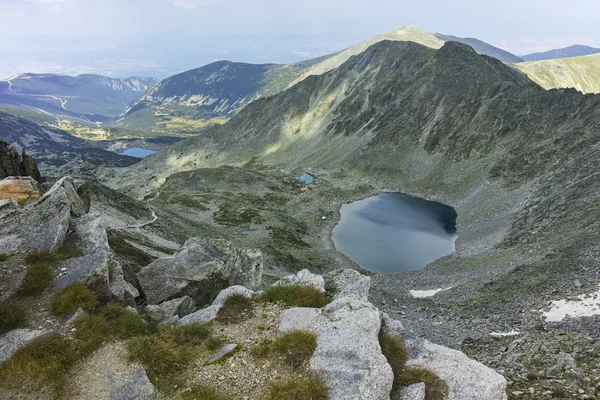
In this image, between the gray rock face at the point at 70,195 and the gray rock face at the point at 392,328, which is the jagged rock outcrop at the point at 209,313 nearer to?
the gray rock face at the point at 392,328

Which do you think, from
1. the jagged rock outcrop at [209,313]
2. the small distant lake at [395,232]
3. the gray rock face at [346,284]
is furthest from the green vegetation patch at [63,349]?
the small distant lake at [395,232]

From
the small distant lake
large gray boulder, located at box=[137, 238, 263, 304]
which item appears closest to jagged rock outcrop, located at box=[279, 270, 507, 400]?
large gray boulder, located at box=[137, 238, 263, 304]

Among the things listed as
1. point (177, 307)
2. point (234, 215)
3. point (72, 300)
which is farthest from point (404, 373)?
point (234, 215)

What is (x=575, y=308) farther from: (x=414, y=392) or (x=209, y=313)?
(x=209, y=313)

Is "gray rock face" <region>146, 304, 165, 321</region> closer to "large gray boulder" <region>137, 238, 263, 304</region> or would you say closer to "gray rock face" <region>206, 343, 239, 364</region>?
"large gray boulder" <region>137, 238, 263, 304</region>

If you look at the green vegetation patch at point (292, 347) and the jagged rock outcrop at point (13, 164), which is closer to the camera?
the green vegetation patch at point (292, 347)
